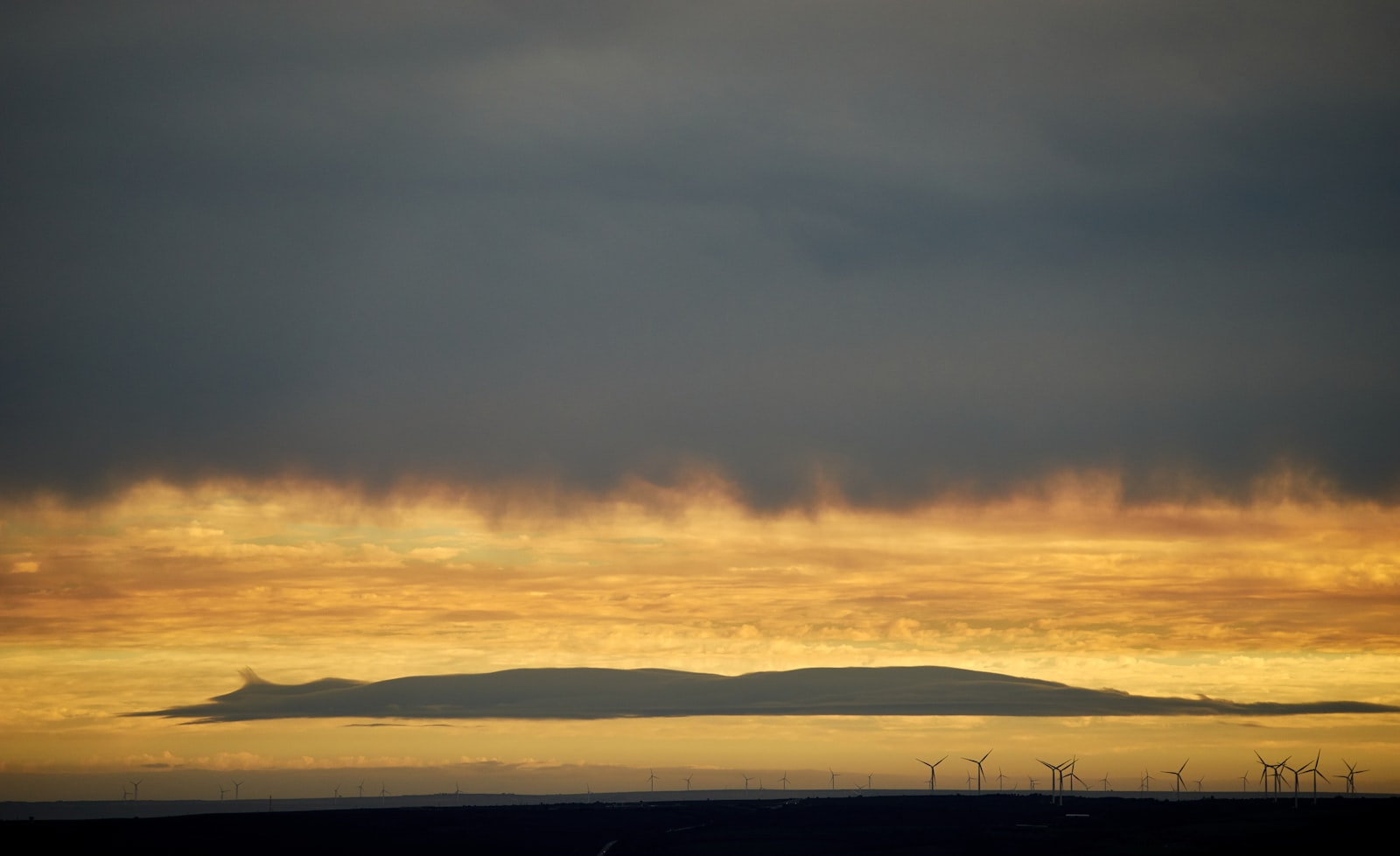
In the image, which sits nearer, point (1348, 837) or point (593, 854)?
point (593, 854)

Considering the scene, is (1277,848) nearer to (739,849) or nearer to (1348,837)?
(1348,837)

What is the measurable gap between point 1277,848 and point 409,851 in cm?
12609

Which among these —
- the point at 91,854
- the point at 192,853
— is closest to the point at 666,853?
the point at 192,853

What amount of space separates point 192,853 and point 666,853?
7162cm

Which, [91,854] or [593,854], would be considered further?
[91,854]

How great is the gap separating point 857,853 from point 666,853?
27.5 meters

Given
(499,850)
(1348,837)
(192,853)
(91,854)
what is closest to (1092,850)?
(1348,837)

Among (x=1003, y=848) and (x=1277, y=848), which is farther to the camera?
(x=1003, y=848)

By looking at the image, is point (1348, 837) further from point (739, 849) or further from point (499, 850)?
point (499, 850)

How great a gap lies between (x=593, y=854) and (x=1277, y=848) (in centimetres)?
9674

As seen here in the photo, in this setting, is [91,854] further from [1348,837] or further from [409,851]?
[1348,837]

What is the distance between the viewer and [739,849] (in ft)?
652

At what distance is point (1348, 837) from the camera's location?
7741 inches

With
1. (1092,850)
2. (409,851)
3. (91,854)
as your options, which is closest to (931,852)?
(1092,850)
